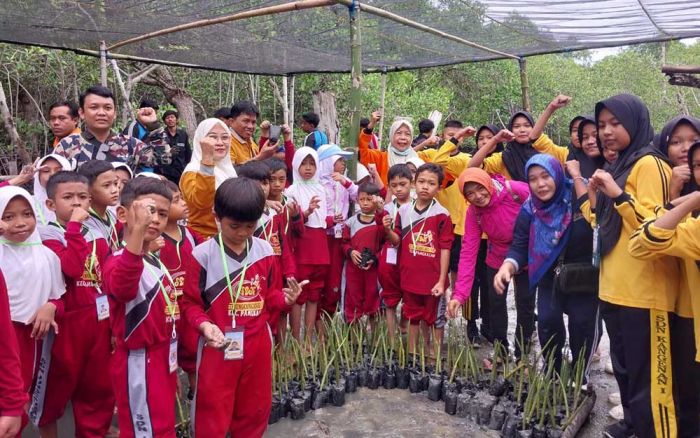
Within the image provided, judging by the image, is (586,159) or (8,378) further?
(586,159)

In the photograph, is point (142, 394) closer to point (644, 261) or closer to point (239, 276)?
point (239, 276)

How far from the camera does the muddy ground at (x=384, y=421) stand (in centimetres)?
309

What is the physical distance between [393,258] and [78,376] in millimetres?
2252

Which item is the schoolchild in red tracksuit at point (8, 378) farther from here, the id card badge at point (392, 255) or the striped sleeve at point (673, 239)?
the id card badge at point (392, 255)

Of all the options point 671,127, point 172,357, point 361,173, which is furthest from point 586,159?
point 172,357

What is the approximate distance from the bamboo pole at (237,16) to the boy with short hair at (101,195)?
2.00 meters

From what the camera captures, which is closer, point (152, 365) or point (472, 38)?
point (152, 365)

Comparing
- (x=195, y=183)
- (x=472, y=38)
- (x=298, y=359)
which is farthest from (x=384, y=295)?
(x=472, y=38)

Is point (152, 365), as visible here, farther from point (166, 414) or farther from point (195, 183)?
point (195, 183)

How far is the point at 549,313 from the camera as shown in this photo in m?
3.45

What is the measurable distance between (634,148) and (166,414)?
2.52 metres

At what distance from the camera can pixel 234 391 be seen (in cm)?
236

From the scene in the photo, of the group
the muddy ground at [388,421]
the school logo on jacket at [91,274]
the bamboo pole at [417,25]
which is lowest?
the muddy ground at [388,421]

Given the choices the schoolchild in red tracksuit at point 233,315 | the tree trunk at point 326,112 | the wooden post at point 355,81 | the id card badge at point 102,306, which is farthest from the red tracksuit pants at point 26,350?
the tree trunk at point 326,112
